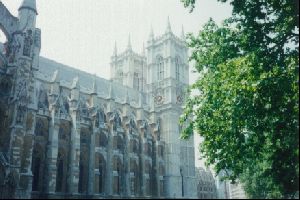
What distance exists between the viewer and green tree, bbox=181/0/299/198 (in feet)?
46.4

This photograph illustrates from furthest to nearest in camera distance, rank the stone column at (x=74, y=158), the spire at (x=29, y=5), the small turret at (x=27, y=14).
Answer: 1. the stone column at (x=74, y=158)
2. the spire at (x=29, y=5)
3. the small turret at (x=27, y=14)

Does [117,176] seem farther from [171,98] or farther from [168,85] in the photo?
[168,85]

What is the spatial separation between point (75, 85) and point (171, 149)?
747 inches

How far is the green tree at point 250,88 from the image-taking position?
14148 mm

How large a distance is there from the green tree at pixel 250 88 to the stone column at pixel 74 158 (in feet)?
67.8

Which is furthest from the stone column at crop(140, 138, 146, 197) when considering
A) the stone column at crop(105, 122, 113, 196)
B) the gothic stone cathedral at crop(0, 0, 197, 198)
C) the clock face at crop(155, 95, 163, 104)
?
the clock face at crop(155, 95, 163, 104)

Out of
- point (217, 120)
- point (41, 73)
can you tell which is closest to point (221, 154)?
point (217, 120)

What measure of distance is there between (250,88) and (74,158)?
2725cm

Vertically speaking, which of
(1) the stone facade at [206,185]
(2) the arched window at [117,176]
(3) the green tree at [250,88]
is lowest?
(1) the stone facade at [206,185]

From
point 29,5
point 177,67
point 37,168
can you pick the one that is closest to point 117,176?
point 37,168

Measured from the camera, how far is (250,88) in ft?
45.2

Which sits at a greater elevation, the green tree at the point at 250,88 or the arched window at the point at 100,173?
the green tree at the point at 250,88

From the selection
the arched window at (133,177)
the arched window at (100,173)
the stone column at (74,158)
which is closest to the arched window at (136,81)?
the arched window at (133,177)

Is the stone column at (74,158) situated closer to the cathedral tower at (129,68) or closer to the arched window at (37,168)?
the arched window at (37,168)
